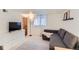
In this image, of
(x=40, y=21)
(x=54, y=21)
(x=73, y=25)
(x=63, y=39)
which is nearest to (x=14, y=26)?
(x=40, y=21)

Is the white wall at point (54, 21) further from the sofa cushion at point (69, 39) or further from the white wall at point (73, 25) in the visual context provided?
the sofa cushion at point (69, 39)

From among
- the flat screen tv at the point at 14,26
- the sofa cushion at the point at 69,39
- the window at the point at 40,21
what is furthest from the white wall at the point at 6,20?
the sofa cushion at the point at 69,39

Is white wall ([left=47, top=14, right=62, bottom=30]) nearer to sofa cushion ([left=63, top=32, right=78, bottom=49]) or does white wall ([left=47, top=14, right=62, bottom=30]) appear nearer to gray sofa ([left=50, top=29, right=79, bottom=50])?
gray sofa ([left=50, top=29, right=79, bottom=50])

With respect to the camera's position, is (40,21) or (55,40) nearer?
→ (55,40)

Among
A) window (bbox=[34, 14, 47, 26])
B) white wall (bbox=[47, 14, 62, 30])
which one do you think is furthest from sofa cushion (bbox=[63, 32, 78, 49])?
window (bbox=[34, 14, 47, 26])

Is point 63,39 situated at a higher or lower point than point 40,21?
lower

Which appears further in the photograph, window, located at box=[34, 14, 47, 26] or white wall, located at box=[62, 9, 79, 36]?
window, located at box=[34, 14, 47, 26]

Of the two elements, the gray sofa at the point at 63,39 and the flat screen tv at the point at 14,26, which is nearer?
the gray sofa at the point at 63,39

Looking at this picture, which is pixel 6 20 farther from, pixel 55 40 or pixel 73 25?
pixel 73 25

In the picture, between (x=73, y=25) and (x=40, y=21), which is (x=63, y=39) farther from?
(x=40, y=21)

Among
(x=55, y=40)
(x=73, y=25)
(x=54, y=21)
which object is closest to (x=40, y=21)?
(x=54, y=21)
